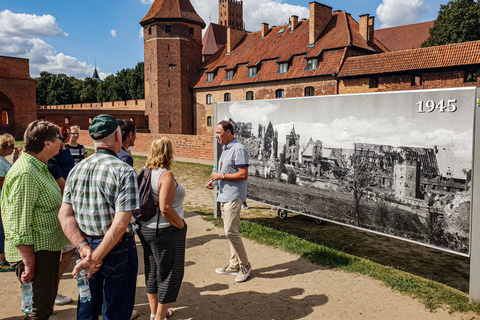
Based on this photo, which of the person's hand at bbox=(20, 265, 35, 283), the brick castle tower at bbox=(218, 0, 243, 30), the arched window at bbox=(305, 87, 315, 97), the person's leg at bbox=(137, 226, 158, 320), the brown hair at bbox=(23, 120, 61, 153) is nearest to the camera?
the person's hand at bbox=(20, 265, 35, 283)

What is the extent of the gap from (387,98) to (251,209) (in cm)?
512

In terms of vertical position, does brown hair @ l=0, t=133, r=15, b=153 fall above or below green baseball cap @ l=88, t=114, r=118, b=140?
below

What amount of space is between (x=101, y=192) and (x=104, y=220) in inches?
7.3

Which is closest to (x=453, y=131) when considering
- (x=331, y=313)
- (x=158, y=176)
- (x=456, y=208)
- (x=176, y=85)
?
(x=456, y=208)

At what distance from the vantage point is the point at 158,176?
126 inches

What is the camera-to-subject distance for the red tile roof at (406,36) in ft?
177

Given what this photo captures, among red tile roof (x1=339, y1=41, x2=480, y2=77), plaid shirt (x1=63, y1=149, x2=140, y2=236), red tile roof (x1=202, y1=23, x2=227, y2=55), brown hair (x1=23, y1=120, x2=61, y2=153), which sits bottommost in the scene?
plaid shirt (x1=63, y1=149, x2=140, y2=236)

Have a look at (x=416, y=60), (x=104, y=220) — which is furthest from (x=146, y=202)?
(x=416, y=60)

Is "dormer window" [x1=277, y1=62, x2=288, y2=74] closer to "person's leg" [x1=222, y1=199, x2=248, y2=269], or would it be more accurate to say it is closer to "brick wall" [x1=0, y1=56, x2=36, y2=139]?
"brick wall" [x1=0, y1=56, x2=36, y2=139]

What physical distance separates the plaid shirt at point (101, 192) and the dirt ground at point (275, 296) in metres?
1.88

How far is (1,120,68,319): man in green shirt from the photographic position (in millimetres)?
2684

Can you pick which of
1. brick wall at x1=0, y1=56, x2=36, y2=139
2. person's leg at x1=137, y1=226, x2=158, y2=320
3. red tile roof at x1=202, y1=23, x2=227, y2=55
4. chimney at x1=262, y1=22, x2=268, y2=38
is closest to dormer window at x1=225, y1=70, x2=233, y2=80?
chimney at x1=262, y1=22, x2=268, y2=38

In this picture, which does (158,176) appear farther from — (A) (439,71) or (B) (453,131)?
(A) (439,71)

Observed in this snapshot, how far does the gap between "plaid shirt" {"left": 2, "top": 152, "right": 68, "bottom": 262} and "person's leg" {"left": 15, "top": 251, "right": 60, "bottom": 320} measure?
0.21 feet
